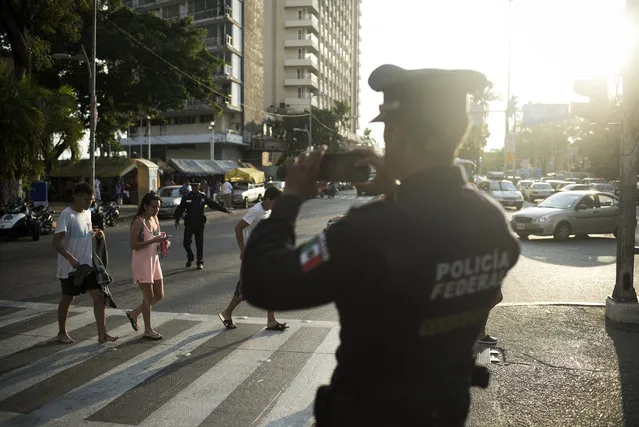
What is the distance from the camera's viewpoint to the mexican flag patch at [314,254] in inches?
59.6

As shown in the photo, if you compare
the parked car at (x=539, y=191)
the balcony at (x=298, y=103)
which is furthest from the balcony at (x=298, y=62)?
the parked car at (x=539, y=191)

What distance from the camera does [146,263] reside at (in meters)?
6.62

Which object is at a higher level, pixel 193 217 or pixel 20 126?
pixel 20 126

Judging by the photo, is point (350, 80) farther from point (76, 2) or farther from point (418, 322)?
point (418, 322)

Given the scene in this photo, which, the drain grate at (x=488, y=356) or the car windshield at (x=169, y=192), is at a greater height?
the car windshield at (x=169, y=192)

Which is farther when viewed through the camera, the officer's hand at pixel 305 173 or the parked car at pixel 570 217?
the parked car at pixel 570 217

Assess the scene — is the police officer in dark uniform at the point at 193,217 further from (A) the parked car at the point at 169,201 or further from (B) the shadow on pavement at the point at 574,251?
(A) the parked car at the point at 169,201

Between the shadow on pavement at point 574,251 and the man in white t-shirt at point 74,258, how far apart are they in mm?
10108

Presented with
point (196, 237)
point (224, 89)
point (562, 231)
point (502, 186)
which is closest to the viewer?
point (196, 237)

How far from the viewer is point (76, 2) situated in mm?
20469

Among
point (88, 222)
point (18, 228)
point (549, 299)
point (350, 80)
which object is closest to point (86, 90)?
point (18, 228)

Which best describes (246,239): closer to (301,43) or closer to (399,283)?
(399,283)

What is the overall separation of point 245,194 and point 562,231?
809 inches

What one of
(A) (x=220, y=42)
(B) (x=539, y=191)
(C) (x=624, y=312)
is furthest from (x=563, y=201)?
(A) (x=220, y=42)
